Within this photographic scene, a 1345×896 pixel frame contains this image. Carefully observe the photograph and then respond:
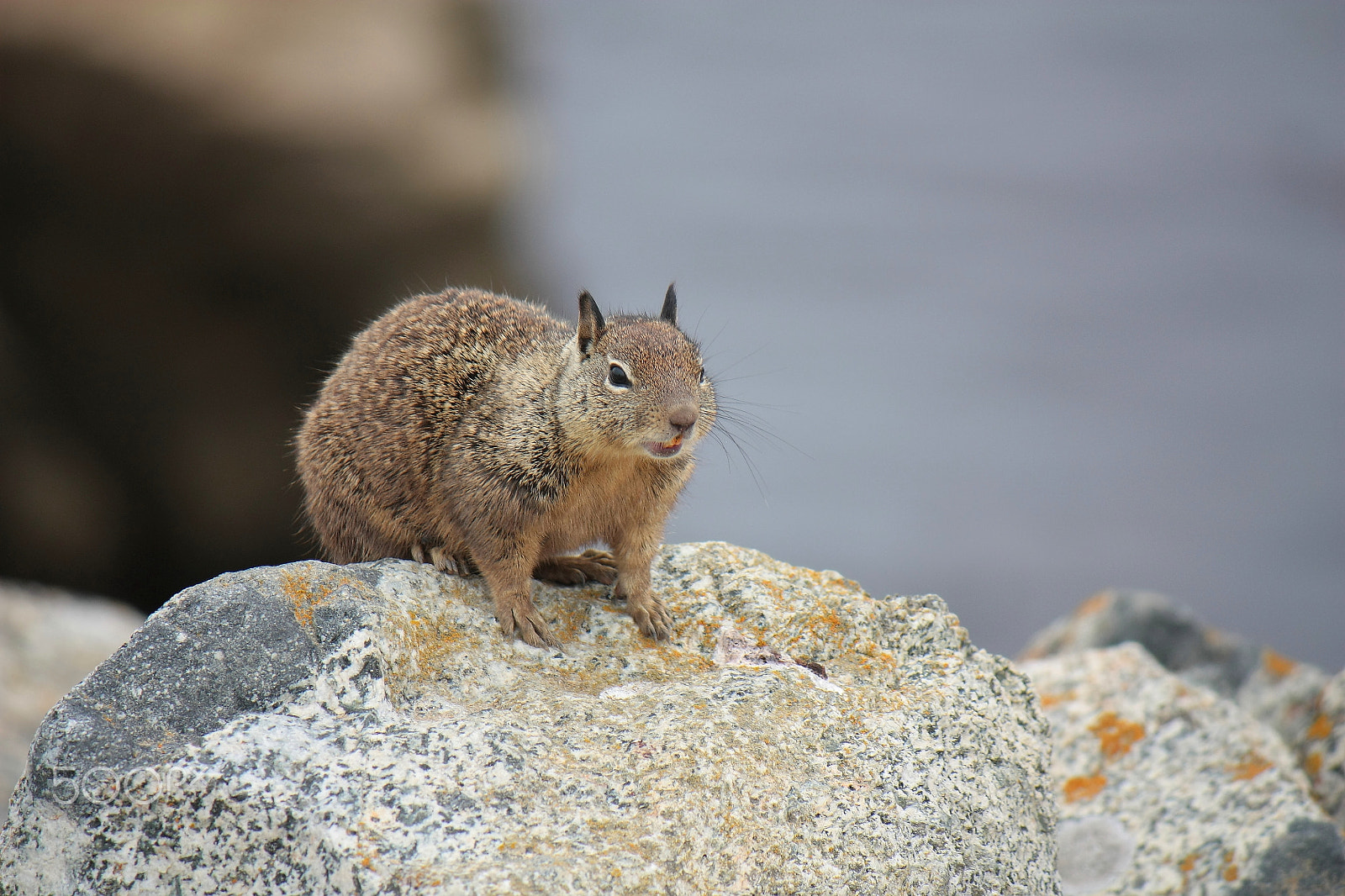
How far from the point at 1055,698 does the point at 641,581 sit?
2614 mm

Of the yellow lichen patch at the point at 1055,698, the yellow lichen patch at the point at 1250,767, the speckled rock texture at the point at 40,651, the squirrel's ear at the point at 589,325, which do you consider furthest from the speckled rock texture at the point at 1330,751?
the speckled rock texture at the point at 40,651

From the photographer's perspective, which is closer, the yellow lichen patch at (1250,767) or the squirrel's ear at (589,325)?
the squirrel's ear at (589,325)

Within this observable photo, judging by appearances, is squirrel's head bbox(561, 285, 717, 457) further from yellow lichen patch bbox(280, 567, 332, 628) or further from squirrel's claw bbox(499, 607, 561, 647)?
yellow lichen patch bbox(280, 567, 332, 628)

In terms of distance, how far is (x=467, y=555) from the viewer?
5.38 metres

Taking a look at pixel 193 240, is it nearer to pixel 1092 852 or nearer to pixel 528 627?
pixel 528 627

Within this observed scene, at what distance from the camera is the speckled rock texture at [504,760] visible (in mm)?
3369

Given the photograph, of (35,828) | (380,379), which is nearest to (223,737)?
(35,828)

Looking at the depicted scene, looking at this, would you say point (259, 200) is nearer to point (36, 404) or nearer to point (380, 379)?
point (36, 404)

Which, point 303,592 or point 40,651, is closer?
point 303,592

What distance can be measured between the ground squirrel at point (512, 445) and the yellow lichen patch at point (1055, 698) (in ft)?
7.90

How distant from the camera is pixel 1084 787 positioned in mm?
5758

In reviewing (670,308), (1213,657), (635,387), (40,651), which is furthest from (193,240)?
(1213,657)

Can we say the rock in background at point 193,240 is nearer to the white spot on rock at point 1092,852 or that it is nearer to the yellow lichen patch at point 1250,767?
the white spot on rock at point 1092,852

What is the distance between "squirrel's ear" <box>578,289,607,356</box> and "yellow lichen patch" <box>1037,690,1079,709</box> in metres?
3.07
